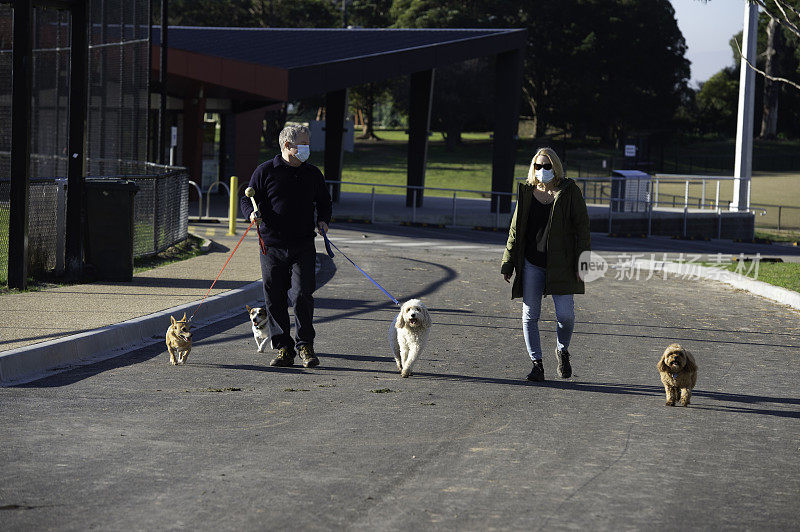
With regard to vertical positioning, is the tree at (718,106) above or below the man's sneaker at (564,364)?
above

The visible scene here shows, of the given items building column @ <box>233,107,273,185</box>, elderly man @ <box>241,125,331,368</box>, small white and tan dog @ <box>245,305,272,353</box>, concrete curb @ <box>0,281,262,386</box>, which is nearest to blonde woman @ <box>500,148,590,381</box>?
elderly man @ <box>241,125,331,368</box>

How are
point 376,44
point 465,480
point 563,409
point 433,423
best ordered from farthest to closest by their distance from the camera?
1. point 376,44
2. point 563,409
3. point 433,423
4. point 465,480

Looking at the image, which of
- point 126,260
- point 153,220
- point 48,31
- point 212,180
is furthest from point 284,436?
point 212,180

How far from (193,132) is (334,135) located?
5078 mm

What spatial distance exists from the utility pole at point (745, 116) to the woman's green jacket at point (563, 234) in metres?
26.7

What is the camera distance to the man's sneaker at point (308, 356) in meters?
8.94

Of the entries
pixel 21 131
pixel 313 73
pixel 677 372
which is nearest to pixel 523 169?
pixel 313 73

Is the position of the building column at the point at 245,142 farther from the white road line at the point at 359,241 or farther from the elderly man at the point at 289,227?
the elderly man at the point at 289,227

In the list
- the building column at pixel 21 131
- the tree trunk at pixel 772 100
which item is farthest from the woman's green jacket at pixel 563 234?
the tree trunk at pixel 772 100

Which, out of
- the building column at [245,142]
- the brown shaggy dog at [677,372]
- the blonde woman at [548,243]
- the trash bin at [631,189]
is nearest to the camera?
the brown shaggy dog at [677,372]

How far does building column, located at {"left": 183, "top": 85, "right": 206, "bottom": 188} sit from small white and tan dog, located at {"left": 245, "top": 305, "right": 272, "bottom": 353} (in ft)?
93.3

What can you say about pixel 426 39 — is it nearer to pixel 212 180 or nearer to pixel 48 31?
pixel 212 180

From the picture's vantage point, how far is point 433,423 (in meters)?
6.93

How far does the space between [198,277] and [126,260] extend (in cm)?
117
